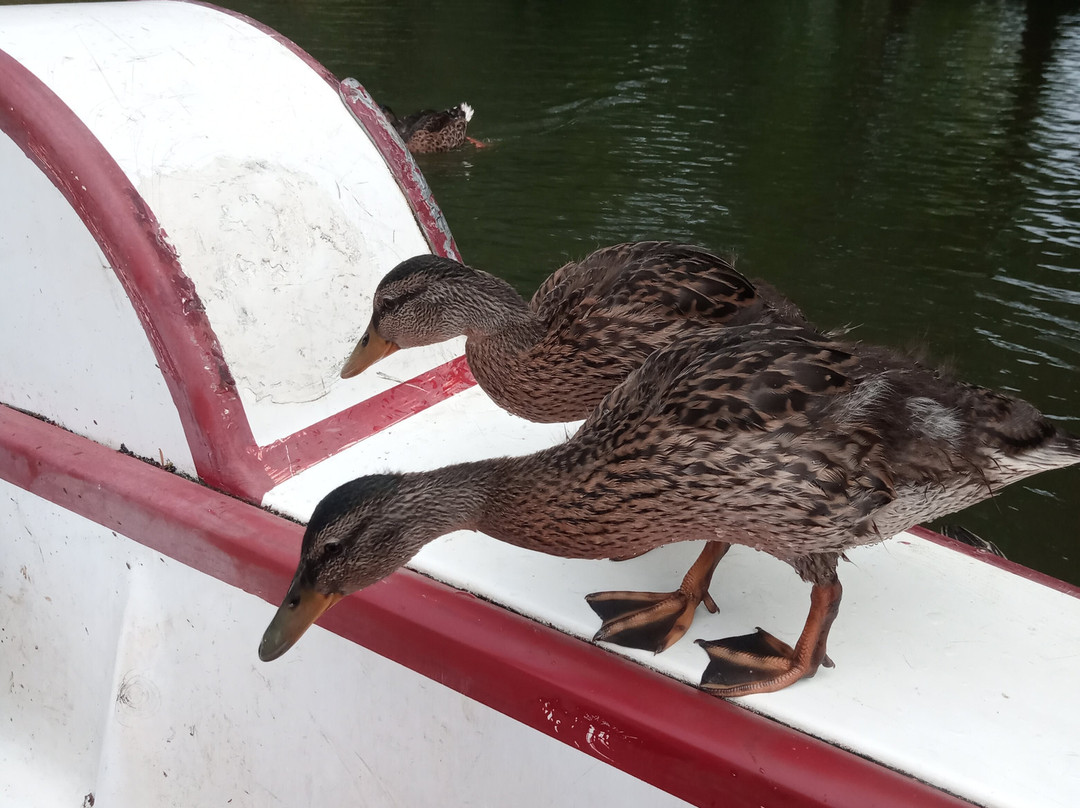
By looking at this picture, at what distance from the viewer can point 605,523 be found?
2.00 m

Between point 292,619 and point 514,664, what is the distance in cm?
47

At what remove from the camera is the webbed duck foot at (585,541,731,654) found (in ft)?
6.68

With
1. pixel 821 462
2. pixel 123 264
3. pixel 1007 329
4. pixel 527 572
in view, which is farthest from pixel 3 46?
pixel 1007 329

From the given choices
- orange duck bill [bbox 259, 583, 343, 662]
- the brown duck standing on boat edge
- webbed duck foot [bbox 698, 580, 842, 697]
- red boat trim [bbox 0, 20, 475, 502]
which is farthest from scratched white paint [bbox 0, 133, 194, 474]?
webbed duck foot [bbox 698, 580, 842, 697]

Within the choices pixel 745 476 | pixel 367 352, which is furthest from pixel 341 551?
pixel 367 352

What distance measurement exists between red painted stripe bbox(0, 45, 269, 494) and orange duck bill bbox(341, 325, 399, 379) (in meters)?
0.36

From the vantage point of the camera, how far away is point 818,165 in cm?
965

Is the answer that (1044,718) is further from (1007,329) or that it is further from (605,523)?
(1007,329)

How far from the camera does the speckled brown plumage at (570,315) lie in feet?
7.88

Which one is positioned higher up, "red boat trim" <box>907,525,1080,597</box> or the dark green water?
"red boat trim" <box>907,525,1080,597</box>

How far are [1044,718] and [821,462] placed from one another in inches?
26.9

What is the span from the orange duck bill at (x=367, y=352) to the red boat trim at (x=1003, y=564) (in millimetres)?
1524

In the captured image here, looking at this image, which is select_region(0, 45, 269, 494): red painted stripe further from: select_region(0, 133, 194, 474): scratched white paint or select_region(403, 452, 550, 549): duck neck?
select_region(403, 452, 550, 549): duck neck

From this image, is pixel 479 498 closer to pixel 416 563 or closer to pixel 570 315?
pixel 416 563
